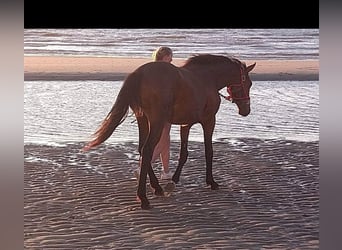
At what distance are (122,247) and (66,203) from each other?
36 centimetres

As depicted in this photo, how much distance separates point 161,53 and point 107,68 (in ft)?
0.94

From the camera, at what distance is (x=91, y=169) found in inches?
150

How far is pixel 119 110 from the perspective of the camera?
12.2 ft

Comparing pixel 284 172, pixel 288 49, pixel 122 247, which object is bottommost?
pixel 122 247

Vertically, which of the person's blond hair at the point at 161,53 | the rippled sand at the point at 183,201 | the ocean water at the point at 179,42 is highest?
the ocean water at the point at 179,42

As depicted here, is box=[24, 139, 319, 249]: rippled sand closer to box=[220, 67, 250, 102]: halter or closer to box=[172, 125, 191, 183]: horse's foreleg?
box=[172, 125, 191, 183]: horse's foreleg

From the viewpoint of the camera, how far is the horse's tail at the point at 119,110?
3717 mm

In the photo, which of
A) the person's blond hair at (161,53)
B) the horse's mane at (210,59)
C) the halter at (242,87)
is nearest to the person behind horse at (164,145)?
the person's blond hair at (161,53)

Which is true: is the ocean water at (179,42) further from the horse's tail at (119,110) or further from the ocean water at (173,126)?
the horse's tail at (119,110)

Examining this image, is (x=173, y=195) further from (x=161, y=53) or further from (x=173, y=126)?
(x=161, y=53)

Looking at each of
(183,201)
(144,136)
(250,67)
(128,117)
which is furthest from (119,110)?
(250,67)

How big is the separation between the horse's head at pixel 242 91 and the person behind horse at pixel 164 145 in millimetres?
354
